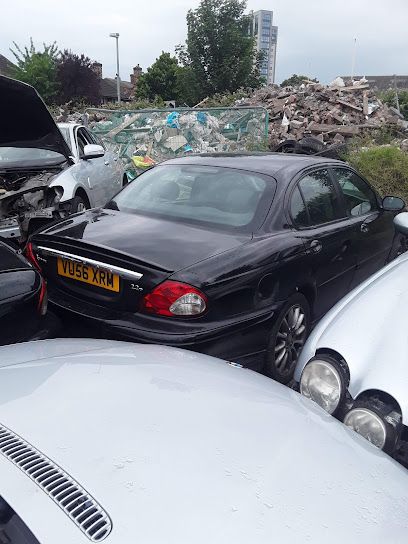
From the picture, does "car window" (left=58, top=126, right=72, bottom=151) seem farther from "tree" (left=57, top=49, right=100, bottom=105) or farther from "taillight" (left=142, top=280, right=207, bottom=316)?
"tree" (left=57, top=49, right=100, bottom=105)

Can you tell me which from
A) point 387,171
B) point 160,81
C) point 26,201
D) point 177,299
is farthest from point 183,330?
point 160,81

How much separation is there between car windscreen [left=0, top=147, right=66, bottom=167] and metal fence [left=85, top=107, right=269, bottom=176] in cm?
591

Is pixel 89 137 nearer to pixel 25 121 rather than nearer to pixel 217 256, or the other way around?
pixel 25 121

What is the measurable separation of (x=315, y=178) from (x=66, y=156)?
9.76ft

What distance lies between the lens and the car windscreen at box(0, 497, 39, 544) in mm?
1033

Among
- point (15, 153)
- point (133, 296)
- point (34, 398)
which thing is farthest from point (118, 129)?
point (34, 398)

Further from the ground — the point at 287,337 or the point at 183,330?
the point at 183,330

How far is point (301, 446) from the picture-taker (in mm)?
1555

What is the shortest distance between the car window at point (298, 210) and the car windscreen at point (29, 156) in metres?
3.16

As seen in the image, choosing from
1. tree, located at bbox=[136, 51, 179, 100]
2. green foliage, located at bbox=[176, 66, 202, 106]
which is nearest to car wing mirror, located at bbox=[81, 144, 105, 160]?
green foliage, located at bbox=[176, 66, 202, 106]

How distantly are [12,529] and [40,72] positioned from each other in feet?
130

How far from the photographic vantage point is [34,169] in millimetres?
5652

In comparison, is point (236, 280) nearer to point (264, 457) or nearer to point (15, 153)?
point (264, 457)

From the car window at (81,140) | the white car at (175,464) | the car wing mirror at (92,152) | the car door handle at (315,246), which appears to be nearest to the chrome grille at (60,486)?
the white car at (175,464)
